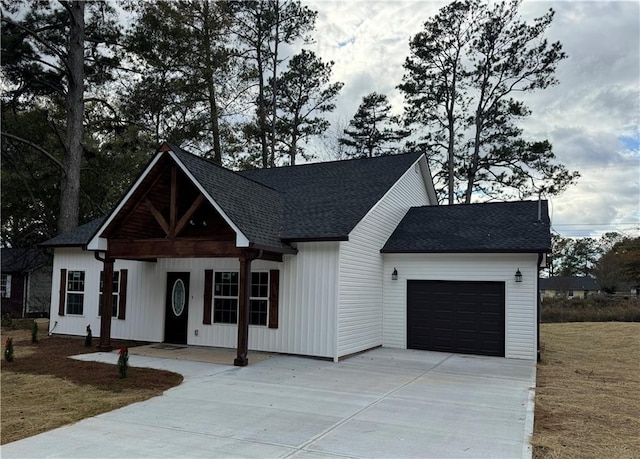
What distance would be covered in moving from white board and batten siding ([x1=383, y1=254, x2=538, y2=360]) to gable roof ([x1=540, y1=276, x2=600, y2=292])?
3946cm

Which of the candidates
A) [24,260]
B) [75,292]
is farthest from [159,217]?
[24,260]

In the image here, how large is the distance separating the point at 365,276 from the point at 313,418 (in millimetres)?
6225

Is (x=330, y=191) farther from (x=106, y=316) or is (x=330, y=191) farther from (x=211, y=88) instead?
(x=211, y=88)

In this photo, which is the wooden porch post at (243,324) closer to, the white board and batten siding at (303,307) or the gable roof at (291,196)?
the gable roof at (291,196)

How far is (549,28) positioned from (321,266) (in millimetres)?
19014

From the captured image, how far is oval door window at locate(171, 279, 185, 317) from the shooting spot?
1280 cm

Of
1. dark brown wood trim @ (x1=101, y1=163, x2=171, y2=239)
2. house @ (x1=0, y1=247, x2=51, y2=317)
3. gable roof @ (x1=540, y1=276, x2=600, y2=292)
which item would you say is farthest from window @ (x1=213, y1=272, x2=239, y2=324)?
gable roof @ (x1=540, y1=276, x2=600, y2=292)

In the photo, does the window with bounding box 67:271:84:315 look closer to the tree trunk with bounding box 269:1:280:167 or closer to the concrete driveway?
the concrete driveway

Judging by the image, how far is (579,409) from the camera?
274 inches

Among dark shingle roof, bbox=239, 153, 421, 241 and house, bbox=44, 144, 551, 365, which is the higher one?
dark shingle roof, bbox=239, 153, 421, 241

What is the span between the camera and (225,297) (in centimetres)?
1212

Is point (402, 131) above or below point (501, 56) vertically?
below

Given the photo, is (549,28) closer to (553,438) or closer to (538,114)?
(538,114)

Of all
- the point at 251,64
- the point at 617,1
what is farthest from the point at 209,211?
the point at 251,64
